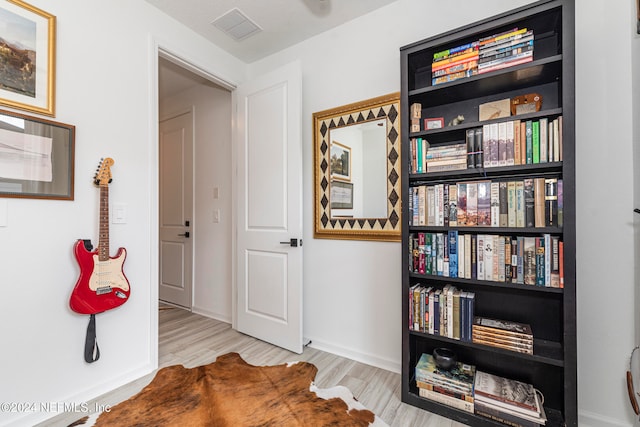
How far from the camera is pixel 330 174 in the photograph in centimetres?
230

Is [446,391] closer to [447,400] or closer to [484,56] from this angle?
[447,400]

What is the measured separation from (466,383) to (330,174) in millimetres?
1594

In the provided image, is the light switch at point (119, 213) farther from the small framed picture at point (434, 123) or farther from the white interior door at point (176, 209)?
the small framed picture at point (434, 123)

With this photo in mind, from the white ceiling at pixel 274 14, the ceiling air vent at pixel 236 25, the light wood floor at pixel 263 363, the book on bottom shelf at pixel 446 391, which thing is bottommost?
the light wood floor at pixel 263 363

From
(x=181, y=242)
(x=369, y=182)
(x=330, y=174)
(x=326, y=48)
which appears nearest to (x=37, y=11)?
(x=326, y=48)

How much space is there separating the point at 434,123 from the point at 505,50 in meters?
0.46

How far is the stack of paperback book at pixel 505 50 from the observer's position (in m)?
1.37

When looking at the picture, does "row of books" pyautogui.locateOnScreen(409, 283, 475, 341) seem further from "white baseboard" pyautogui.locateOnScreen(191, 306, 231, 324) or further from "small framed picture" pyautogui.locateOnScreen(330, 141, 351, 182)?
"white baseboard" pyautogui.locateOnScreen(191, 306, 231, 324)

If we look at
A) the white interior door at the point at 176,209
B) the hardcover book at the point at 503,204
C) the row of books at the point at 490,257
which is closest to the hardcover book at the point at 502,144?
the hardcover book at the point at 503,204

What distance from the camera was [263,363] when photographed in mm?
2100

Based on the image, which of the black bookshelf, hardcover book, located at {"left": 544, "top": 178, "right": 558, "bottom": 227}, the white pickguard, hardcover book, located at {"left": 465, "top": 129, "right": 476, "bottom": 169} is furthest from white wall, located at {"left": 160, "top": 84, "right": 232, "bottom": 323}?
hardcover book, located at {"left": 544, "top": 178, "right": 558, "bottom": 227}

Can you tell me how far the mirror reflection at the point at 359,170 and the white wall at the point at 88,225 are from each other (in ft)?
4.38

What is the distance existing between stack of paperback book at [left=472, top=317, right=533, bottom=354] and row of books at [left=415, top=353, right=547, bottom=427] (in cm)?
26

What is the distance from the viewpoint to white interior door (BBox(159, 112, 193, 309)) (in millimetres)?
3379
